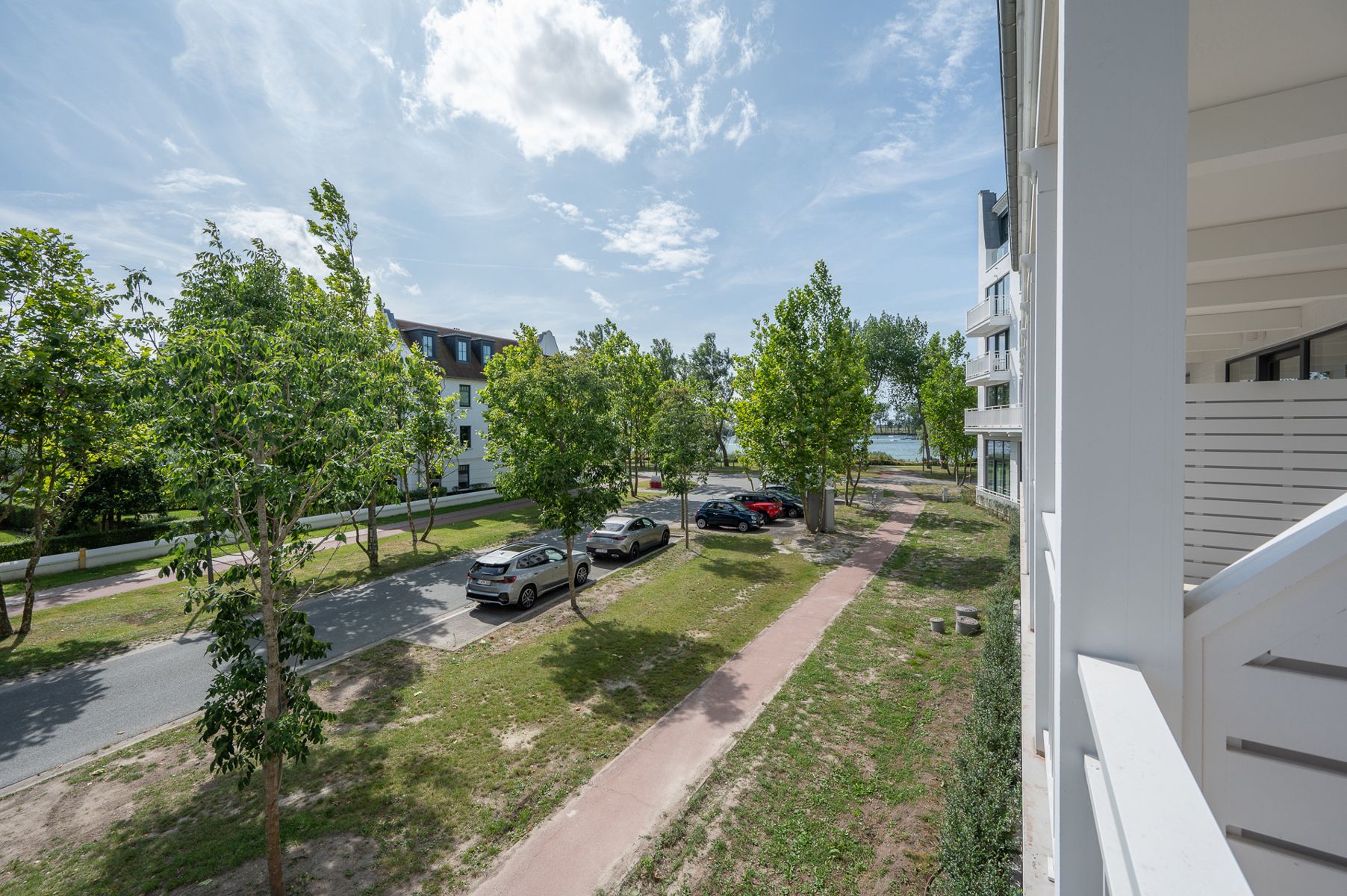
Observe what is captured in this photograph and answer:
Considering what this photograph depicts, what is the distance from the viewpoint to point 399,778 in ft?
25.0

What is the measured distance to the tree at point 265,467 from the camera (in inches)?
215

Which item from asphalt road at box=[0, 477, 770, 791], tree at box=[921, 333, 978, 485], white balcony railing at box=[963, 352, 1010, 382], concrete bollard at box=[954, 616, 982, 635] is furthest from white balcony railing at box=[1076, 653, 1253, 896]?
tree at box=[921, 333, 978, 485]

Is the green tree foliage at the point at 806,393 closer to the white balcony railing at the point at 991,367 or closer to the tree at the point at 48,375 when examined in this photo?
the white balcony railing at the point at 991,367

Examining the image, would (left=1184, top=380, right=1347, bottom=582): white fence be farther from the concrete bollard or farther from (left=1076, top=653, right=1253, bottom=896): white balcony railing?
the concrete bollard

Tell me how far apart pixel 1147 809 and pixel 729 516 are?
79.4 ft

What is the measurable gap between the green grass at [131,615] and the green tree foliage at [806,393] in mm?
12716

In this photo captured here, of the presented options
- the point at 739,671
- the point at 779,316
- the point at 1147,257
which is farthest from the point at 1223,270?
the point at 779,316

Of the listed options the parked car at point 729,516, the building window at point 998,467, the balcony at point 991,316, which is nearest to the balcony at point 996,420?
the building window at point 998,467

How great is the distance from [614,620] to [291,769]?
22.7 feet

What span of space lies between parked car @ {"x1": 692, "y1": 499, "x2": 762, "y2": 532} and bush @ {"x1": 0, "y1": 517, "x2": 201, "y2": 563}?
18.0 m

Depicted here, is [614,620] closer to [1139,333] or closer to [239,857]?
[239,857]

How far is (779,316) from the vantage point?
23734mm

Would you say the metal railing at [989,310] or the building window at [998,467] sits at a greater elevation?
the metal railing at [989,310]

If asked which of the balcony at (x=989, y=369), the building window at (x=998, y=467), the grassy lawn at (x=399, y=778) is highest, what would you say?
the balcony at (x=989, y=369)
